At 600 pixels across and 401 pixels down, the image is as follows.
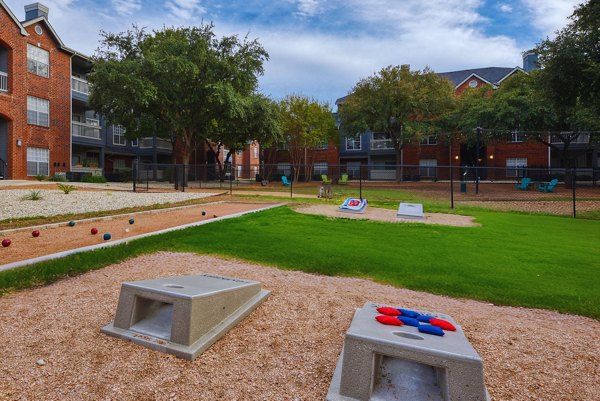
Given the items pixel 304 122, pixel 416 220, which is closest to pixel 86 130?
pixel 304 122

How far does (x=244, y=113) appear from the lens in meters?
26.7

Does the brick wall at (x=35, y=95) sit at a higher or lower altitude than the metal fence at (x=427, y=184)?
higher

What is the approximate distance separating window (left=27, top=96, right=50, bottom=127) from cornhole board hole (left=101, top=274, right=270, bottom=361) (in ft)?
102

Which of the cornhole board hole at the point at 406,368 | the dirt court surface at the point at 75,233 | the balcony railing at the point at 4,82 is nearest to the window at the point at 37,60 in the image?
the balcony railing at the point at 4,82

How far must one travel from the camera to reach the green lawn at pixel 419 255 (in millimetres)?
4801

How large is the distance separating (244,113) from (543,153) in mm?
33931

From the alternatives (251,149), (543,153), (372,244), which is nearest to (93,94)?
(372,244)

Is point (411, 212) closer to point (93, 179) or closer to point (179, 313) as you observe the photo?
point (179, 313)

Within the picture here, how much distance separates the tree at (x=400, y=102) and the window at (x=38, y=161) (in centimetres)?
2677

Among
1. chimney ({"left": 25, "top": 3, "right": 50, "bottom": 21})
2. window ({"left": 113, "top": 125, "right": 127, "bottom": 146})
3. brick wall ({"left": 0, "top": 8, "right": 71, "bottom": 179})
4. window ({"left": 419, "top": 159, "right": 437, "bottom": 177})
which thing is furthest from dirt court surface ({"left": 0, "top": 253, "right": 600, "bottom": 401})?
window ({"left": 419, "top": 159, "right": 437, "bottom": 177})

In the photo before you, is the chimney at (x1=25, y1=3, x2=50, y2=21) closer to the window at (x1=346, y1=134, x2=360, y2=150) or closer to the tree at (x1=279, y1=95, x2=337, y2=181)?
the tree at (x1=279, y1=95, x2=337, y2=181)

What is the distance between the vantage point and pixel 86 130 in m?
32.5

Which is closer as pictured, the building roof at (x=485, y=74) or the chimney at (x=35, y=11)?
the chimney at (x=35, y=11)

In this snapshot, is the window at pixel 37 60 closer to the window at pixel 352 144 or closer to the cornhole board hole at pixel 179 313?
the cornhole board hole at pixel 179 313
